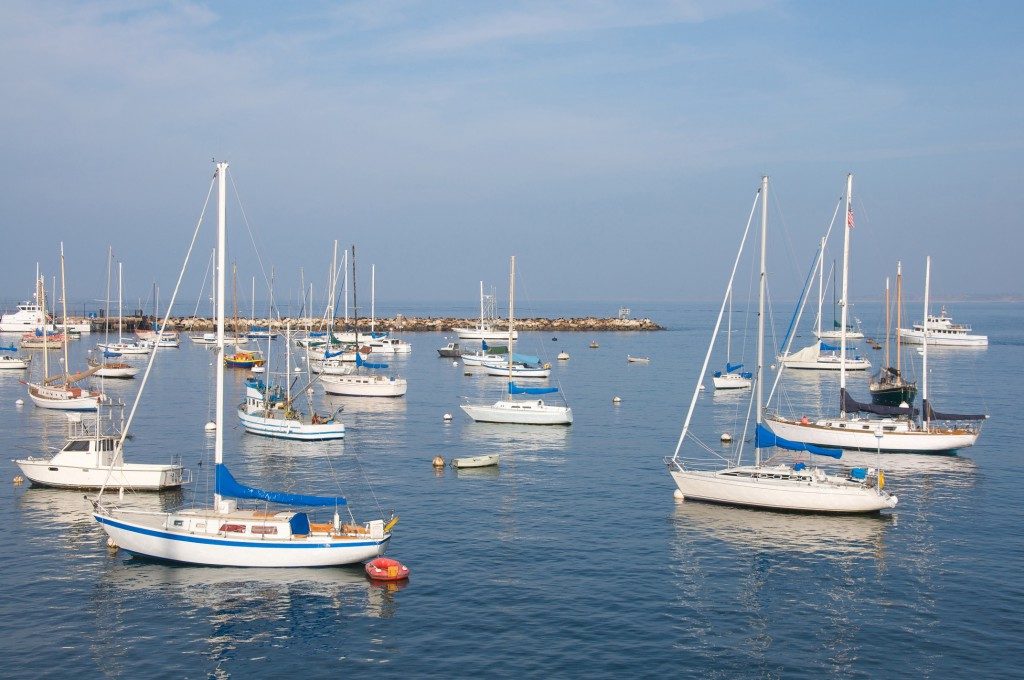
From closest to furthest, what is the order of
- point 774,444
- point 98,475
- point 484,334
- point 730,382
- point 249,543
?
point 249,543 → point 774,444 → point 98,475 → point 730,382 → point 484,334

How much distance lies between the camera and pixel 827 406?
85188 millimetres

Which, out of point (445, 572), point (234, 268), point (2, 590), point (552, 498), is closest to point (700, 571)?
point (445, 572)

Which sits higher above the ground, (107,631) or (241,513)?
(241,513)

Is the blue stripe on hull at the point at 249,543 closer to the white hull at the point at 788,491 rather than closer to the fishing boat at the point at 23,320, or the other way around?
the white hull at the point at 788,491

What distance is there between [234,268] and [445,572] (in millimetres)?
120412

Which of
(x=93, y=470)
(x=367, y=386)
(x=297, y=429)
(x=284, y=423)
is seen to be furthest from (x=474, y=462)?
(x=367, y=386)

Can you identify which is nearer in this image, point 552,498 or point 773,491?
point 773,491

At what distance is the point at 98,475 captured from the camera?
45594 mm

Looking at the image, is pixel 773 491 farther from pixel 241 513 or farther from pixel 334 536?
pixel 241 513

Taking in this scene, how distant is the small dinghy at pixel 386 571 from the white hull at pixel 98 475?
17.2 meters

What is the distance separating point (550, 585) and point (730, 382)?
69.1m

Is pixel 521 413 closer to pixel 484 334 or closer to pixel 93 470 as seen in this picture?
pixel 93 470

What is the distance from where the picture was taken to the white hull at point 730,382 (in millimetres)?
97562

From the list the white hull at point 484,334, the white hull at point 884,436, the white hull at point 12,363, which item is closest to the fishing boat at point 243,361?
the white hull at point 12,363
